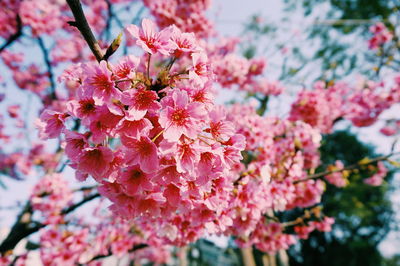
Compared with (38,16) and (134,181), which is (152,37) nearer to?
(134,181)

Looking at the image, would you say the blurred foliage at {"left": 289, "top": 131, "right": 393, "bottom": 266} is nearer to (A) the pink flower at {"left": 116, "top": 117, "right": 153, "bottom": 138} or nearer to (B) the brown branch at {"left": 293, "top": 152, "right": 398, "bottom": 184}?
(B) the brown branch at {"left": 293, "top": 152, "right": 398, "bottom": 184}

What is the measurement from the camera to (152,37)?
58.6 inches

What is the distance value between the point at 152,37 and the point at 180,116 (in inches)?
19.6

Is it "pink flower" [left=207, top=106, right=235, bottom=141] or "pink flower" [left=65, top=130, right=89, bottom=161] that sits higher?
"pink flower" [left=207, top=106, right=235, bottom=141]

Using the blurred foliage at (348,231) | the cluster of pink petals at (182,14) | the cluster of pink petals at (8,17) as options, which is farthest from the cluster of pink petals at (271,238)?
the blurred foliage at (348,231)

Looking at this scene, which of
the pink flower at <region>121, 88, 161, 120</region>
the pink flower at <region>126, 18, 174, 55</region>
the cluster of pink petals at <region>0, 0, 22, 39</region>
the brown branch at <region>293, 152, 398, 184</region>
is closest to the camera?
the pink flower at <region>121, 88, 161, 120</region>

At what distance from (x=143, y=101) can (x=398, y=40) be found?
6.93m

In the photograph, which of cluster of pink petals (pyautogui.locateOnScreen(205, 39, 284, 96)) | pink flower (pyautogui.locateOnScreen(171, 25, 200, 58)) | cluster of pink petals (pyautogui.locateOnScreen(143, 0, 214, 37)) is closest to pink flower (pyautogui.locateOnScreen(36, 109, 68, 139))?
pink flower (pyautogui.locateOnScreen(171, 25, 200, 58))

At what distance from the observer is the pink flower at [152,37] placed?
1.43 m

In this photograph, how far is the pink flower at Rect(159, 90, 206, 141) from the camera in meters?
1.33

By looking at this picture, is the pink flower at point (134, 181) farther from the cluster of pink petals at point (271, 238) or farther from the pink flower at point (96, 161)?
the cluster of pink petals at point (271, 238)

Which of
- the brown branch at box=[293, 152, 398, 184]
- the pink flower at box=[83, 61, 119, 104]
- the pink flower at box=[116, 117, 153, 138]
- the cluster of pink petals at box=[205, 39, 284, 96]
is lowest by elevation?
the pink flower at box=[116, 117, 153, 138]

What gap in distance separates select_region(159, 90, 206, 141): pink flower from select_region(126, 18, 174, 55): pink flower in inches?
10.7

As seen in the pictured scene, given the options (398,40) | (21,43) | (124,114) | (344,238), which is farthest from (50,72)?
(344,238)
